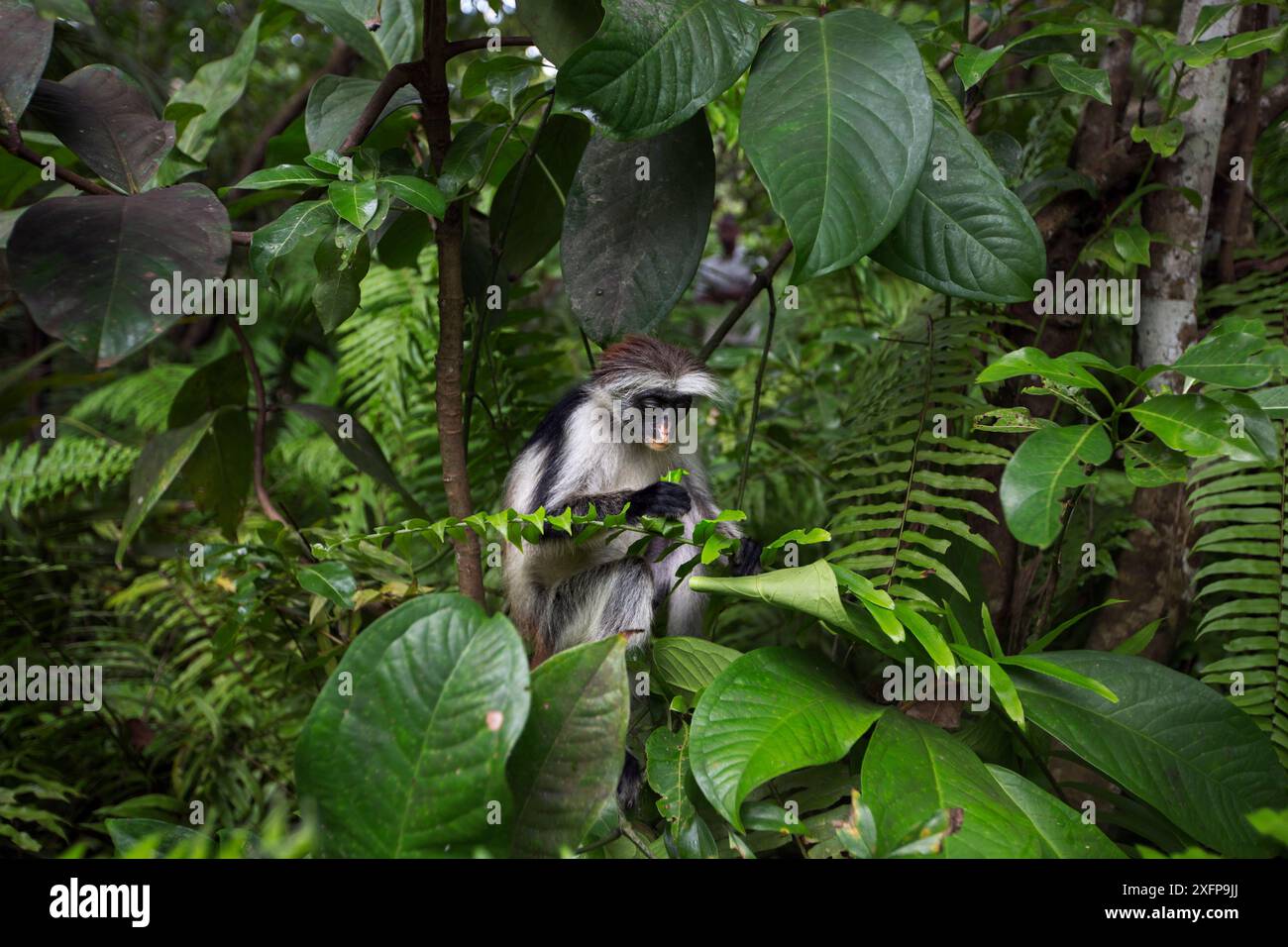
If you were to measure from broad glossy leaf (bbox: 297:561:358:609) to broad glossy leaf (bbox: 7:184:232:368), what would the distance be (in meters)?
0.75

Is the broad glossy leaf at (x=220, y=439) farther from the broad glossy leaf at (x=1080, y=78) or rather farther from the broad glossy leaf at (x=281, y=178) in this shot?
the broad glossy leaf at (x=1080, y=78)

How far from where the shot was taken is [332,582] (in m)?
2.37

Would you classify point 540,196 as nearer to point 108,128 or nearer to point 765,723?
point 108,128

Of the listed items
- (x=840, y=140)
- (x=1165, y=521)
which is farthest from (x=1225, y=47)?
(x=1165, y=521)

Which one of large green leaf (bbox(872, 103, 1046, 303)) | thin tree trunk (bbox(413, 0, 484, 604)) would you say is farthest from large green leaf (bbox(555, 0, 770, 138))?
thin tree trunk (bbox(413, 0, 484, 604))

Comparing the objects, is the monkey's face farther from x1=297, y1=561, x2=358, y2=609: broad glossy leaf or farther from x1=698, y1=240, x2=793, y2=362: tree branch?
x1=297, y1=561, x2=358, y2=609: broad glossy leaf

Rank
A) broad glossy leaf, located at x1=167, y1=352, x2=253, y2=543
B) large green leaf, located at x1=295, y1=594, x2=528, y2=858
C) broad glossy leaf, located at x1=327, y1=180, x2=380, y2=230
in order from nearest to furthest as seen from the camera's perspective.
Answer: large green leaf, located at x1=295, y1=594, x2=528, y2=858
broad glossy leaf, located at x1=327, y1=180, x2=380, y2=230
broad glossy leaf, located at x1=167, y1=352, x2=253, y2=543

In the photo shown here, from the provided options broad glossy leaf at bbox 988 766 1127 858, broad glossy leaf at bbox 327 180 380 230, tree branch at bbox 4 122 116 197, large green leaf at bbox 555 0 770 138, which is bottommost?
broad glossy leaf at bbox 988 766 1127 858

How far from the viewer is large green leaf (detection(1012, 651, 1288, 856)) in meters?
1.93

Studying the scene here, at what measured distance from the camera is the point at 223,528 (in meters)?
3.31

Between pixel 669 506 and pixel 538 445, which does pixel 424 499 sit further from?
pixel 669 506

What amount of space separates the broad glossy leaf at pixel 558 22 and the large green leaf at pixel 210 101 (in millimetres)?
1072

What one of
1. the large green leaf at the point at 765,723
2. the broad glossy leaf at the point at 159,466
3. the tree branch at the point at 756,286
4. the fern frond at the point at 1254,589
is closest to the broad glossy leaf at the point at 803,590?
the large green leaf at the point at 765,723

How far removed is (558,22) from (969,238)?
Answer: 1.12 m
